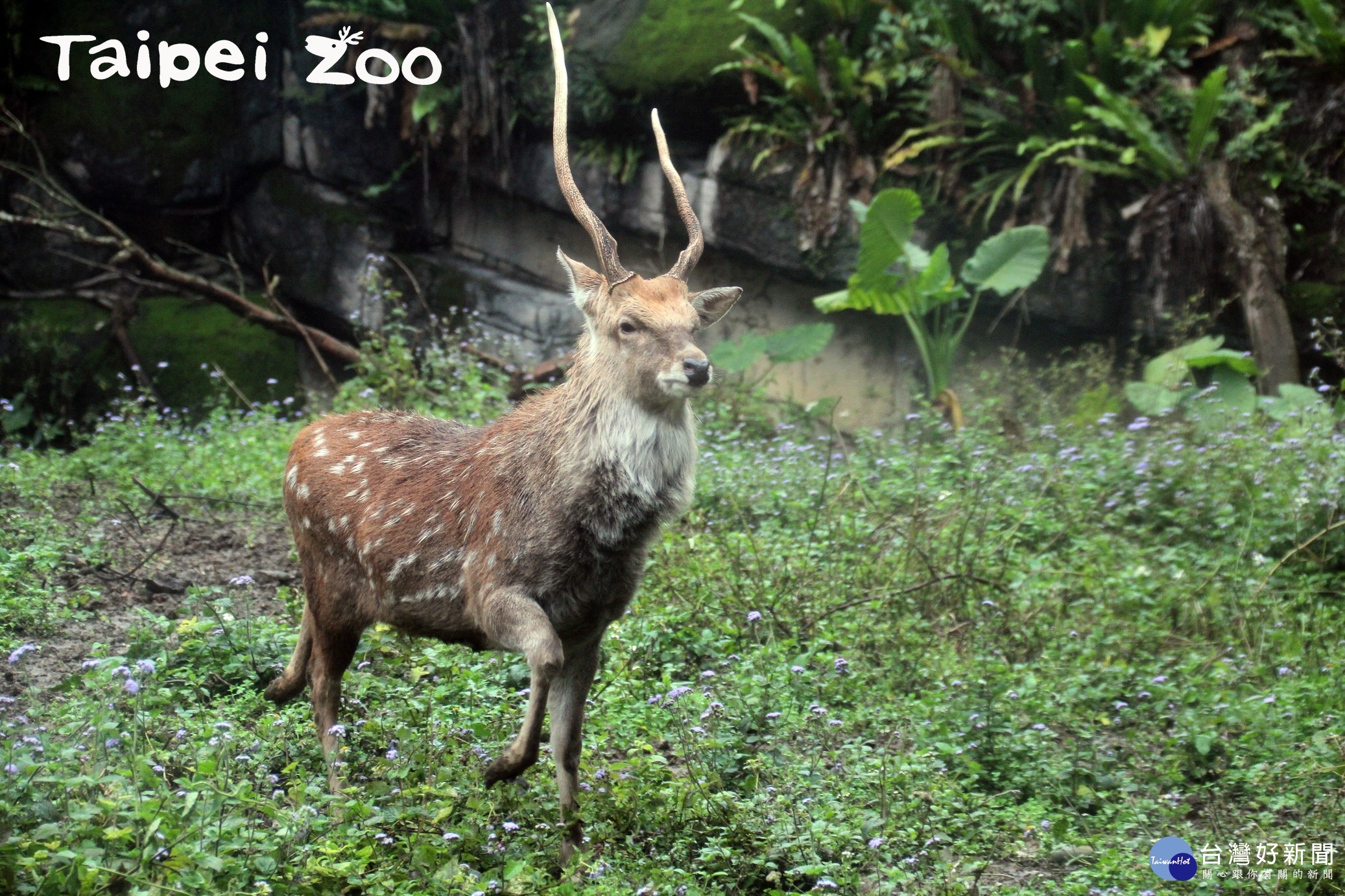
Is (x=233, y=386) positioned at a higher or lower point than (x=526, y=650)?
lower

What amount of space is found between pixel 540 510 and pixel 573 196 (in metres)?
1.24

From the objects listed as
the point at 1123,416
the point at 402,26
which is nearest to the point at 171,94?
the point at 402,26

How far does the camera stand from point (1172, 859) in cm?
399

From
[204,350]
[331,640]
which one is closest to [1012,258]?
[331,640]

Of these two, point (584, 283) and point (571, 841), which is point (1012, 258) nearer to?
point (584, 283)

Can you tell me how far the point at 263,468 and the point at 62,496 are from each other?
4.03ft

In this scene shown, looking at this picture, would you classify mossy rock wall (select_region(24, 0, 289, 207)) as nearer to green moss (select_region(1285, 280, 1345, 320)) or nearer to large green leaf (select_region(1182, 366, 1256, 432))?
large green leaf (select_region(1182, 366, 1256, 432))

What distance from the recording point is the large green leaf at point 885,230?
9891 millimetres

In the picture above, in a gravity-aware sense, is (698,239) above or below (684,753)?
above

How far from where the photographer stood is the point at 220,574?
647 centimetres

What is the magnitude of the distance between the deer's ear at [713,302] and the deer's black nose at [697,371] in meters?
0.60

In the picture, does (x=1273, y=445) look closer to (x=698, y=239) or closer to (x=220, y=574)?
(x=698, y=239)

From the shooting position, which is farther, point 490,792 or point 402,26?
point 402,26

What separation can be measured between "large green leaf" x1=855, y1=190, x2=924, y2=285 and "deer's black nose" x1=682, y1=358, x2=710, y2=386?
6.01m
